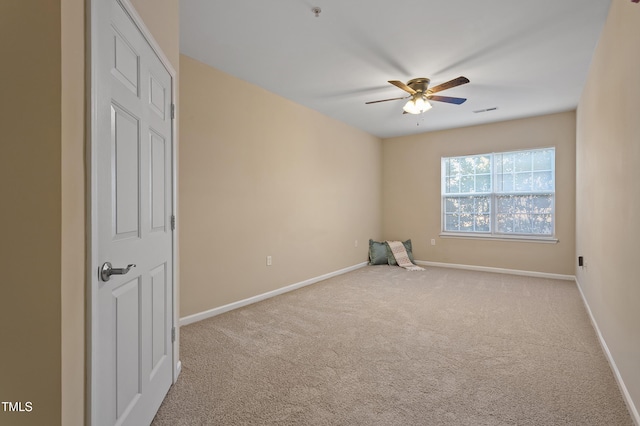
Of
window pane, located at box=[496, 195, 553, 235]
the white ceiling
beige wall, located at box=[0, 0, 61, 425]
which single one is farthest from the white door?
window pane, located at box=[496, 195, 553, 235]

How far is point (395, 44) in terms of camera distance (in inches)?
115

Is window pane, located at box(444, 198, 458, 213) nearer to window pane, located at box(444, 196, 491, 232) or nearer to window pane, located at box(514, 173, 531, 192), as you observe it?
window pane, located at box(444, 196, 491, 232)

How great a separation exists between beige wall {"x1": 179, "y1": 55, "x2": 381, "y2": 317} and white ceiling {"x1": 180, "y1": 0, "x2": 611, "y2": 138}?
1.18 ft

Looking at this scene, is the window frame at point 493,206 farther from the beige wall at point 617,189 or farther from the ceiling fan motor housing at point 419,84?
the ceiling fan motor housing at point 419,84

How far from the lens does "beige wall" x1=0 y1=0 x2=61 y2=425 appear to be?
95 centimetres

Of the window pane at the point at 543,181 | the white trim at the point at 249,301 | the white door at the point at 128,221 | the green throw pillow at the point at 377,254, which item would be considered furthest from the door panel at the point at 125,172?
the window pane at the point at 543,181

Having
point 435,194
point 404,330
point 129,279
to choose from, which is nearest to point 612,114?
point 404,330

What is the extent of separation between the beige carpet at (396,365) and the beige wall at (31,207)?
0.97 metres

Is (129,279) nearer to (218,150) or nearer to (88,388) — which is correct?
(88,388)

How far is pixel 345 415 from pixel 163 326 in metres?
1.16

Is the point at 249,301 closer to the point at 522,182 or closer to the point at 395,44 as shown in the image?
the point at 395,44

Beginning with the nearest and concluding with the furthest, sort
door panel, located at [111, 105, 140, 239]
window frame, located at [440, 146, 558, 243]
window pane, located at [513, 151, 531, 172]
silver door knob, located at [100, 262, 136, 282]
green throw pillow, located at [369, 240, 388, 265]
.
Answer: silver door knob, located at [100, 262, 136, 282] < door panel, located at [111, 105, 140, 239] < window frame, located at [440, 146, 558, 243] < window pane, located at [513, 151, 531, 172] < green throw pillow, located at [369, 240, 388, 265]

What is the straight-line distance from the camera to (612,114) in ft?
7.58

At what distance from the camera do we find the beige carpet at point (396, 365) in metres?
1.76
